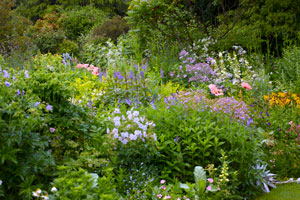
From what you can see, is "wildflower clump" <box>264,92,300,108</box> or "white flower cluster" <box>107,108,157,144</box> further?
"wildflower clump" <box>264,92,300,108</box>

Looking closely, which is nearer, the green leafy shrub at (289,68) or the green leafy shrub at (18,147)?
the green leafy shrub at (18,147)

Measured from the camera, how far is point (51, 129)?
270 centimetres

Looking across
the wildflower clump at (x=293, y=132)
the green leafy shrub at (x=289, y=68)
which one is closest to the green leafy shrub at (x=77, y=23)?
the green leafy shrub at (x=289, y=68)

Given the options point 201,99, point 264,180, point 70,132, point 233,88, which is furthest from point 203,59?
point 70,132

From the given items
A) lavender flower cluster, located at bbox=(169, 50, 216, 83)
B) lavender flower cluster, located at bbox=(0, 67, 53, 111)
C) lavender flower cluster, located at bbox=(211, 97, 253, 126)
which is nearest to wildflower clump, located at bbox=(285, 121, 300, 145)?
lavender flower cluster, located at bbox=(211, 97, 253, 126)

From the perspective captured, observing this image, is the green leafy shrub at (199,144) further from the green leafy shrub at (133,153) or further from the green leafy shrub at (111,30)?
the green leafy shrub at (111,30)

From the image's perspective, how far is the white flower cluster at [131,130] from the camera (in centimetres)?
298

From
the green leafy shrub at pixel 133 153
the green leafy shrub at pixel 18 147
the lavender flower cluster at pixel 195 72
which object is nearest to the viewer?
the green leafy shrub at pixel 18 147

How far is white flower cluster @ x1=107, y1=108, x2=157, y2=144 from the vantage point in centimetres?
298

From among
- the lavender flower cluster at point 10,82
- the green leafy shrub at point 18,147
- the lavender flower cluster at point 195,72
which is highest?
the lavender flower cluster at point 10,82

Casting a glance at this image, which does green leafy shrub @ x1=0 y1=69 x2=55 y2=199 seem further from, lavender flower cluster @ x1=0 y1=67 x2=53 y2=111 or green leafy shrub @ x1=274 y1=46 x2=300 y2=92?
green leafy shrub @ x1=274 y1=46 x2=300 y2=92

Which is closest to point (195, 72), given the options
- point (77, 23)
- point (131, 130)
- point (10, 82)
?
point (131, 130)

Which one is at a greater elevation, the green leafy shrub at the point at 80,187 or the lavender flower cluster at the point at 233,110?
the green leafy shrub at the point at 80,187

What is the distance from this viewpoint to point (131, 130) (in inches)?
124
